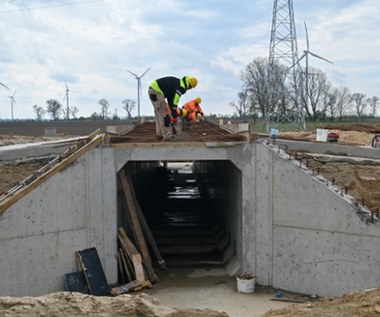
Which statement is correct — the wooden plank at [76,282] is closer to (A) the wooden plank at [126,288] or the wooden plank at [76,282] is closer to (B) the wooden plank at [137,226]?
(A) the wooden plank at [126,288]

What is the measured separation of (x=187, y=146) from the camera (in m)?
13.6

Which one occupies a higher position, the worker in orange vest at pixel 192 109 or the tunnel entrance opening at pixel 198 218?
the worker in orange vest at pixel 192 109

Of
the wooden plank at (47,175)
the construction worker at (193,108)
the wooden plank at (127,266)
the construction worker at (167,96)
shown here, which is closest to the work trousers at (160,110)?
the construction worker at (167,96)

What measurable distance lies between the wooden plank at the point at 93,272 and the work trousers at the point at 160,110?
3.99 metres

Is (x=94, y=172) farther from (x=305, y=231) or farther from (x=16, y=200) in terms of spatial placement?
(x=305, y=231)

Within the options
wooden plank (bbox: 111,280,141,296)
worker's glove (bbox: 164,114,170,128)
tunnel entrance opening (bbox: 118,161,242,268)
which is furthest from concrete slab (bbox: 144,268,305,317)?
worker's glove (bbox: 164,114,170,128)

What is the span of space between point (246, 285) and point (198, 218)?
9339 millimetres

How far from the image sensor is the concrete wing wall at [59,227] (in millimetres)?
11680

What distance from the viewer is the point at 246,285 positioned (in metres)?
12.6

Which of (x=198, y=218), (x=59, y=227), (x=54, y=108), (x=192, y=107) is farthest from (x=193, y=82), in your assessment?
(x=54, y=108)

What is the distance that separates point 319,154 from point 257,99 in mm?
53610

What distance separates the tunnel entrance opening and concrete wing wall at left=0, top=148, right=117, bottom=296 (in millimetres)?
1231

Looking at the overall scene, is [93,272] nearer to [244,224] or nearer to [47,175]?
[47,175]

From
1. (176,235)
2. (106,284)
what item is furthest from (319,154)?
(106,284)
